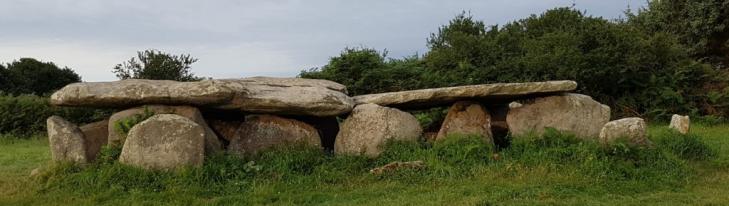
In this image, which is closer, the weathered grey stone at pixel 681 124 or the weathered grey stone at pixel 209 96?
the weathered grey stone at pixel 209 96

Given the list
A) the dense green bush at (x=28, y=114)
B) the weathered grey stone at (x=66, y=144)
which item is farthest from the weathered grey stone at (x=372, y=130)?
the dense green bush at (x=28, y=114)

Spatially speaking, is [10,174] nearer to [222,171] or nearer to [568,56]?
[222,171]

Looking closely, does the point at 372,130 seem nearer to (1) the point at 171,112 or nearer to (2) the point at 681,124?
(1) the point at 171,112

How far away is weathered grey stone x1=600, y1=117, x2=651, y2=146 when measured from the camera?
9.18 metres

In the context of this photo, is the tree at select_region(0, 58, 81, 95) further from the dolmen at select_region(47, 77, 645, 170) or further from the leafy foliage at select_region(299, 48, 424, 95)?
the dolmen at select_region(47, 77, 645, 170)

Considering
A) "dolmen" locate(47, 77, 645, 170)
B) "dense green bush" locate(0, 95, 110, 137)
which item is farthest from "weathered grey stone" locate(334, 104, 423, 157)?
"dense green bush" locate(0, 95, 110, 137)

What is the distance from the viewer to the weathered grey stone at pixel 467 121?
10.4 metres

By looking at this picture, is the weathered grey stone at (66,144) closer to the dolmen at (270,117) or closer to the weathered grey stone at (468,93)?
the dolmen at (270,117)

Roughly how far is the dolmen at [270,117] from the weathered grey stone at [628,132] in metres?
0.02

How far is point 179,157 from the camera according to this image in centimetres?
874

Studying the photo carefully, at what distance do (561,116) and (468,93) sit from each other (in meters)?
1.64

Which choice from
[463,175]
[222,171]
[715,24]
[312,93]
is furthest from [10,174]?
[715,24]

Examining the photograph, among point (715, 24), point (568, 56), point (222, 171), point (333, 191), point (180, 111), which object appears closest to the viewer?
point (333, 191)

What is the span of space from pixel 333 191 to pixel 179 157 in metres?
2.25
